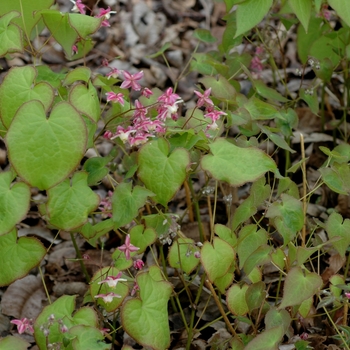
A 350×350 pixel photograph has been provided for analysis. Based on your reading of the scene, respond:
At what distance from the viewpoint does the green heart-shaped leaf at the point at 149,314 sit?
1.46 metres

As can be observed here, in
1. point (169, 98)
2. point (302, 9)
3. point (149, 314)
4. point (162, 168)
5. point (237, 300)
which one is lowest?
point (237, 300)

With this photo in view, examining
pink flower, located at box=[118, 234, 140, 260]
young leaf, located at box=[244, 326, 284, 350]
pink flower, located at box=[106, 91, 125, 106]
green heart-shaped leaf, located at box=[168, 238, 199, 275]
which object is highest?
pink flower, located at box=[106, 91, 125, 106]

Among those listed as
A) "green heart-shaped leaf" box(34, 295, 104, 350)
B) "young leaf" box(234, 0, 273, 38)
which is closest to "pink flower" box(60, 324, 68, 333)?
"green heart-shaped leaf" box(34, 295, 104, 350)

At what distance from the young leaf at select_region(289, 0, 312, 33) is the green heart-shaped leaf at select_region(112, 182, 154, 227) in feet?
2.15

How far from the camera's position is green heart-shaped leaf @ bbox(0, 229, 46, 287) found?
5.25 feet

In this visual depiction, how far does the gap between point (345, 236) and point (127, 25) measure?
94.8 inches

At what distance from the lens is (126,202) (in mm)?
1574

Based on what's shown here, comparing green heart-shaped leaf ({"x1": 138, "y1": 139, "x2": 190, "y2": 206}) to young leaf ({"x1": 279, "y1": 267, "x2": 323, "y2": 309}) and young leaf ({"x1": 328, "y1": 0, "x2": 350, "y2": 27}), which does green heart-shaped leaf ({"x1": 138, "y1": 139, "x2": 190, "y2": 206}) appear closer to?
young leaf ({"x1": 279, "y1": 267, "x2": 323, "y2": 309})

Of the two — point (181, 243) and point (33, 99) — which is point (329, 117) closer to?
point (181, 243)

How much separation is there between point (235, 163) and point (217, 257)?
253 mm

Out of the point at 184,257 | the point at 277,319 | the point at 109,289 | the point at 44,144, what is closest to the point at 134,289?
the point at 109,289

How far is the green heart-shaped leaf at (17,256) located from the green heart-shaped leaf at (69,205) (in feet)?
0.54

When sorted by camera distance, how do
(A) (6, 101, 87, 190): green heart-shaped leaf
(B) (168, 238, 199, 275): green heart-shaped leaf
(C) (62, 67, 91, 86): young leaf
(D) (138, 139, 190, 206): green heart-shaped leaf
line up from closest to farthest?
(A) (6, 101, 87, 190): green heart-shaped leaf, (D) (138, 139, 190, 206): green heart-shaped leaf, (C) (62, 67, 91, 86): young leaf, (B) (168, 238, 199, 275): green heart-shaped leaf

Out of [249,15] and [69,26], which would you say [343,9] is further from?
[69,26]
